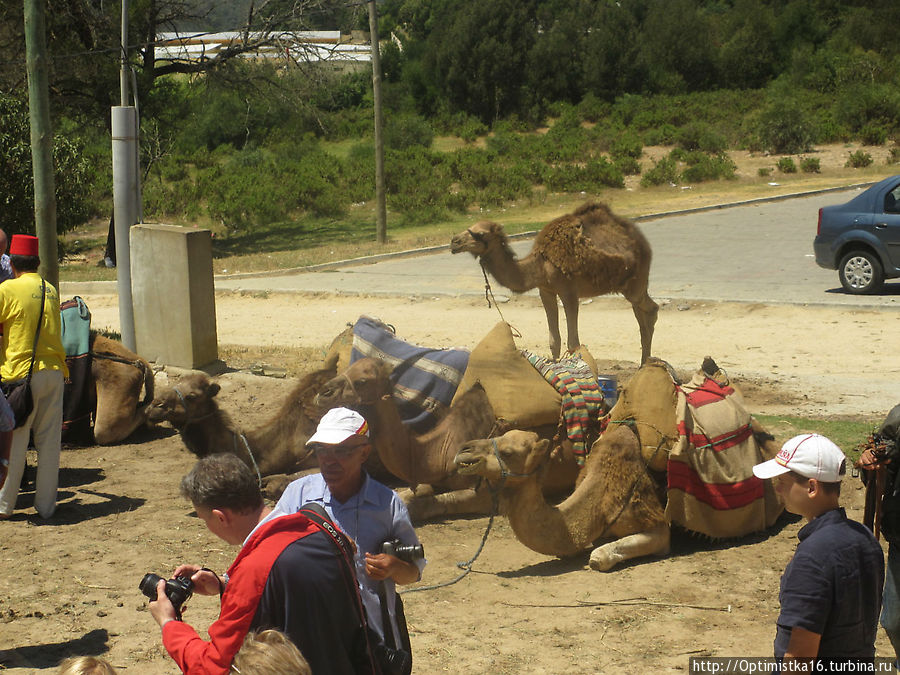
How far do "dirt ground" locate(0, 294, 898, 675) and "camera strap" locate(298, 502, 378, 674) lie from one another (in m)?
1.97

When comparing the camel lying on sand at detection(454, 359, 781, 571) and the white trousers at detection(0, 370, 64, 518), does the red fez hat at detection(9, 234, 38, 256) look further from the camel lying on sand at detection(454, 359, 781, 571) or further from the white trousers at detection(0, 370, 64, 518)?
the camel lying on sand at detection(454, 359, 781, 571)

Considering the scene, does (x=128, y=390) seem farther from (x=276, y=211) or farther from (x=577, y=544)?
(x=276, y=211)

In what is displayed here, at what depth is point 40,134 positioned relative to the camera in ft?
36.2

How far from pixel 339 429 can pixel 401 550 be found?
0.49m

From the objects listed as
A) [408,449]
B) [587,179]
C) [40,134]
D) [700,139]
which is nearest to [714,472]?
[408,449]

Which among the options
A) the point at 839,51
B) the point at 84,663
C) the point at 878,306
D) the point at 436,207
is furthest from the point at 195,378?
the point at 839,51

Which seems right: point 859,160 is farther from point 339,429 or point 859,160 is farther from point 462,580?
point 339,429

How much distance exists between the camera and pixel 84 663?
2834mm

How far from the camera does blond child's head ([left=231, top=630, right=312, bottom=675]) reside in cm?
283

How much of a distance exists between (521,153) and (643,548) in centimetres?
3608

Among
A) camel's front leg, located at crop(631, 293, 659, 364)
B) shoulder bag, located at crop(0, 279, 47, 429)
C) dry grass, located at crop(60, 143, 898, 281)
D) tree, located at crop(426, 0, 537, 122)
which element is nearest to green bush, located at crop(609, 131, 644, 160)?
dry grass, located at crop(60, 143, 898, 281)

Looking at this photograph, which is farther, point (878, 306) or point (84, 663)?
point (878, 306)

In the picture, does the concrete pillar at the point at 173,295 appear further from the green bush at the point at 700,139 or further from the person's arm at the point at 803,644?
the green bush at the point at 700,139

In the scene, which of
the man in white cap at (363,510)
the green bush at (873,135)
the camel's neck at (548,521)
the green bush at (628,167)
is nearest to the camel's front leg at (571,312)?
the camel's neck at (548,521)
